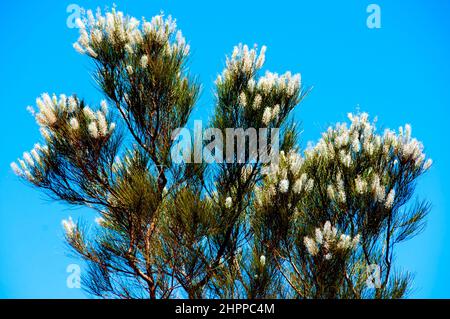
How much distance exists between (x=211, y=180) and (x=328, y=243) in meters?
1.38

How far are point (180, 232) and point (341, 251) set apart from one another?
1350 mm

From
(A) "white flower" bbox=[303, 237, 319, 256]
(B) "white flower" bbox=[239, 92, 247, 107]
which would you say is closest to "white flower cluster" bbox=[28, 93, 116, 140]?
(B) "white flower" bbox=[239, 92, 247, 107]

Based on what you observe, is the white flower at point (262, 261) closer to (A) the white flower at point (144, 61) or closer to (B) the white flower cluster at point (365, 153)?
(B) the white flower cluster at point (365, 153)

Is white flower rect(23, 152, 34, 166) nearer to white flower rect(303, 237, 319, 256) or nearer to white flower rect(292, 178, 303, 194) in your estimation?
white flower rect(292, 178, 303, 194)

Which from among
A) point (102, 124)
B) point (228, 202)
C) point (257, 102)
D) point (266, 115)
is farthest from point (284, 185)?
point (102, 124)

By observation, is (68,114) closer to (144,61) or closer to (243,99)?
(144,61)

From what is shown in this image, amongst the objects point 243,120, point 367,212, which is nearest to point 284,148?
point 243,120

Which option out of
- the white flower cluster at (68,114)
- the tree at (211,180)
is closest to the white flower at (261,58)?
the tree at (211,180)

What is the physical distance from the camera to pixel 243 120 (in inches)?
197

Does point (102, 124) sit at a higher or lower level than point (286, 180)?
higher

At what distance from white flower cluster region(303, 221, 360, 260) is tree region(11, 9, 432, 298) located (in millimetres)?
277

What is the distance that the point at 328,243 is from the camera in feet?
13.2
